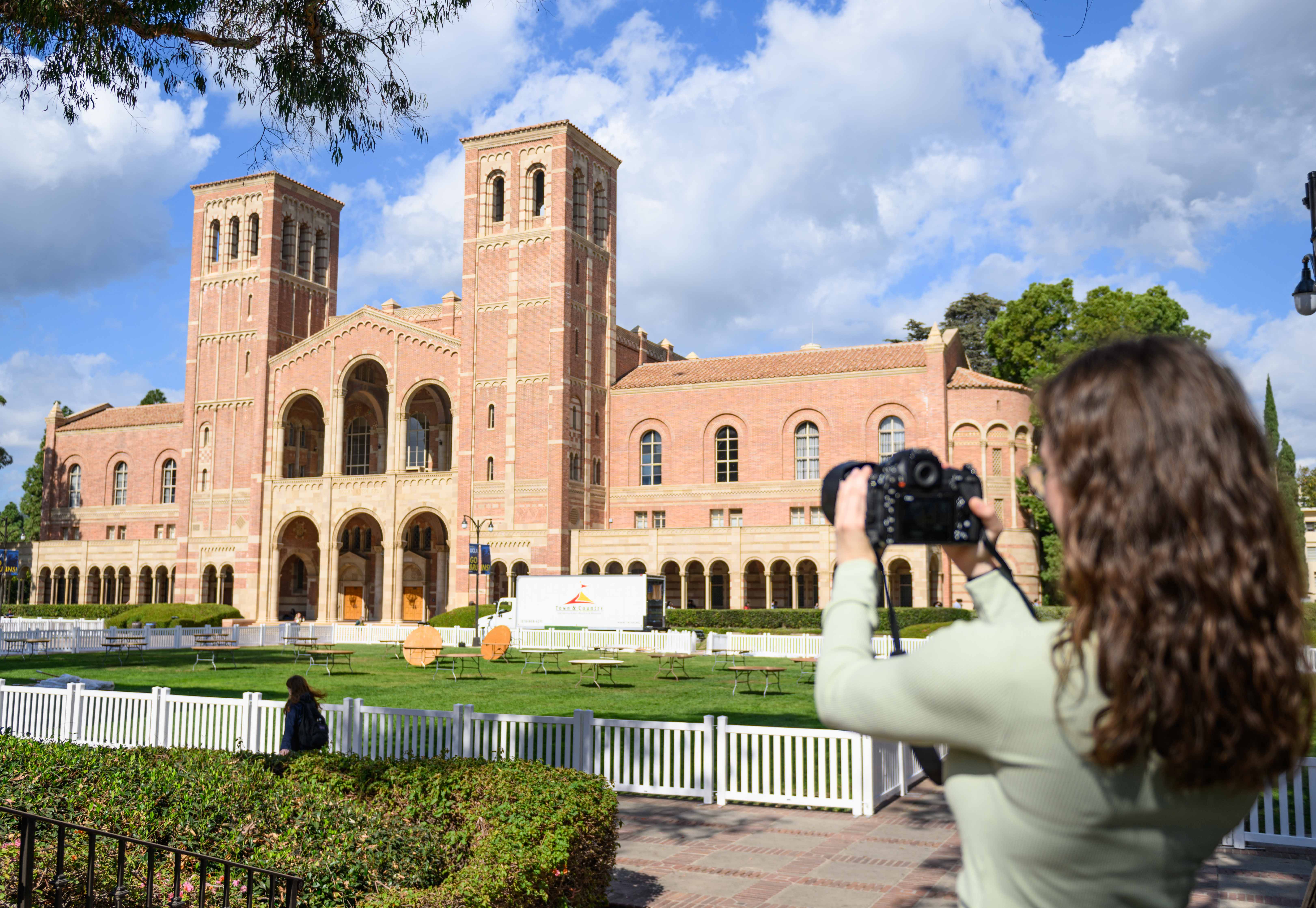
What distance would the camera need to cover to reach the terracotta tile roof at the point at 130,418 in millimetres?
58719

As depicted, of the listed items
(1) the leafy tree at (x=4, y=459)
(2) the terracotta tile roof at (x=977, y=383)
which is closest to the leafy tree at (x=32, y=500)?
(1) the leafy tree at (x=4, y=459)

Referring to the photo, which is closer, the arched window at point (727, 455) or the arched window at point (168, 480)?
the arched window at point (727, 455)

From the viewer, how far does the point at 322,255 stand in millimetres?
56750

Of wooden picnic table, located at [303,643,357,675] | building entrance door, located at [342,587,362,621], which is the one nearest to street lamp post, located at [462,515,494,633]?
wooden picnic table, located at [303,643,357,675]

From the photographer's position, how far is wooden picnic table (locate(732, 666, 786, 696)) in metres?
20.6

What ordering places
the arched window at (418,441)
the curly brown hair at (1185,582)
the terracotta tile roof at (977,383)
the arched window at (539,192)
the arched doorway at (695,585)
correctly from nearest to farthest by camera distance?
the curly brown hair at (1185,582)
the terracotta tile roof at (977,383)
the arched doorway at (695,585)
the arched window at (539,192)
the arched window at (418,441)

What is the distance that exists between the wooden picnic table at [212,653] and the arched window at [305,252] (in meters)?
27.0

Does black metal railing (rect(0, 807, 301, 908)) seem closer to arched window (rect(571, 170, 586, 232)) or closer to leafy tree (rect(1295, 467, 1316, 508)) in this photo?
arched window (rect(571, 170, 586, 232))

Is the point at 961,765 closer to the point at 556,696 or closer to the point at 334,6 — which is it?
the point at 334,6

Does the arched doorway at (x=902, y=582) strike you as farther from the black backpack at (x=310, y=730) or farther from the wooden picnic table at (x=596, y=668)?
the black backpack at (x=310, y=730)

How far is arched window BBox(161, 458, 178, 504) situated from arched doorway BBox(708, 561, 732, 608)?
31.8 m

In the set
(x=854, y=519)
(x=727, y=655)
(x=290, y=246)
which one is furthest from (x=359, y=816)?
(x=290, y=246)

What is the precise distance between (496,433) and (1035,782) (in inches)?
1811

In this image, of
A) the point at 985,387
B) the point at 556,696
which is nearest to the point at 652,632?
the point at 556,696
